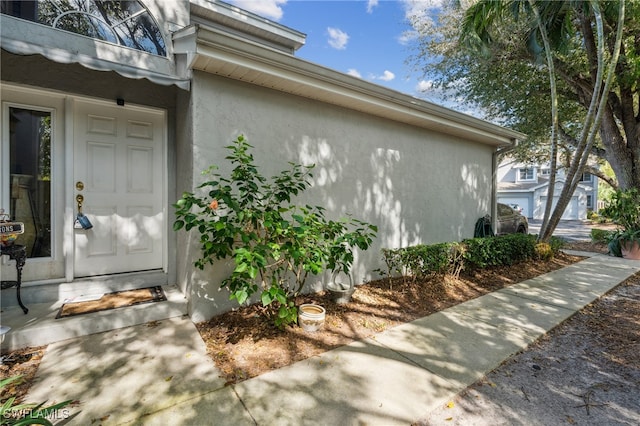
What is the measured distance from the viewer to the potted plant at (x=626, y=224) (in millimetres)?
7016

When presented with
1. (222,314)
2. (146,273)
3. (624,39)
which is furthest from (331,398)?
(624,39)

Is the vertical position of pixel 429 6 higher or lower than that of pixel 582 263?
higher

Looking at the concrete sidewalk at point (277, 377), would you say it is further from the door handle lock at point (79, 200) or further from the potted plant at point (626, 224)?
the potted plant at point (626, 224)

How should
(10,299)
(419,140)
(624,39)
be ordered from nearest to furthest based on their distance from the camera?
(10,299) < (419,140) < (624,39)

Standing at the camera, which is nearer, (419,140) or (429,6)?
(419,140)

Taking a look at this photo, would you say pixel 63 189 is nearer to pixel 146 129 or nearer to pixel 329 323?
pixel 146 129

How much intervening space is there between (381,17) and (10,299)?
9490 mm

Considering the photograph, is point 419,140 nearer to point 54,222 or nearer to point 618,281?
point 618,281

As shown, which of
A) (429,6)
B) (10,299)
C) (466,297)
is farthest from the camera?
(429,6)

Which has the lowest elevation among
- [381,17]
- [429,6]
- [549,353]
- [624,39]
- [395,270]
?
[549,353]

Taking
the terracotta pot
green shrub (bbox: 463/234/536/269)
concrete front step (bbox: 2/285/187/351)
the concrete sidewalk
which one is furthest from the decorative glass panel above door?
the terracotta pot

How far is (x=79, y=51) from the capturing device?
11.2ft

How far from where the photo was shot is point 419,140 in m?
5.32

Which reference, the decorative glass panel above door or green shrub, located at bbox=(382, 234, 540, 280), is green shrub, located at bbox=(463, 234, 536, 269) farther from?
the decorative glass panel above door
